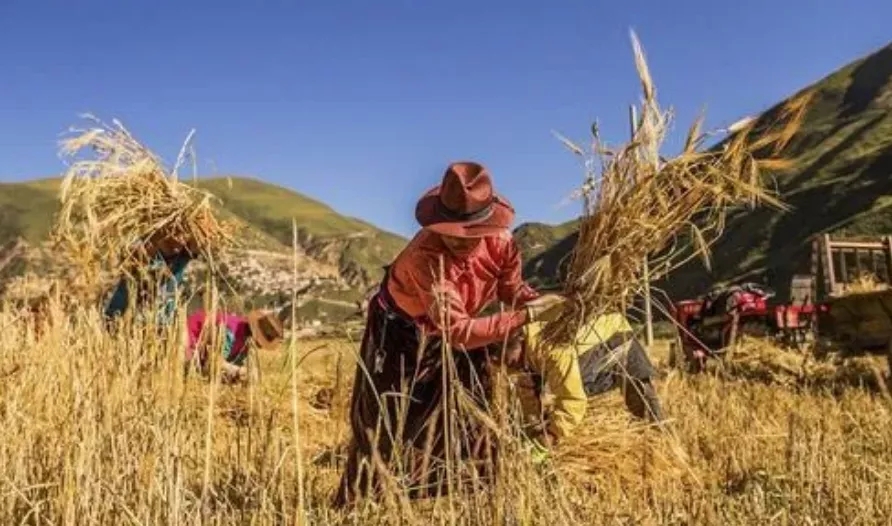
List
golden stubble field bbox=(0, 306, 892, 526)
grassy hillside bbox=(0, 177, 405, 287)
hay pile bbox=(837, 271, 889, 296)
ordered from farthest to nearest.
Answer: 1. grassy hillside bbox=(0, 177, 405, 287)
2. hay pile bbox=(837, 271, 889, 296)
3. golden stubble field bbox=(0, 306, 892, 526)

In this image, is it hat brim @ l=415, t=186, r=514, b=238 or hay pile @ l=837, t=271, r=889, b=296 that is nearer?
hat brim @ l=415, t=186, r=514, b=238

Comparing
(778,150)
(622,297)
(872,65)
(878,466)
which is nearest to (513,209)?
(622,297)

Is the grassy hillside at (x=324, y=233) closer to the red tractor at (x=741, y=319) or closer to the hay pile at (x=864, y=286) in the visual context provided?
the red tractor at (x=741, y=319)

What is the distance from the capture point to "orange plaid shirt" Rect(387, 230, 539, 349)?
313cm

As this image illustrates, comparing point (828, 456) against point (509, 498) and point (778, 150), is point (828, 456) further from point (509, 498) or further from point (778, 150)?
point (509, 498)

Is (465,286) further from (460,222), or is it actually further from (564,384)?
(564,384)

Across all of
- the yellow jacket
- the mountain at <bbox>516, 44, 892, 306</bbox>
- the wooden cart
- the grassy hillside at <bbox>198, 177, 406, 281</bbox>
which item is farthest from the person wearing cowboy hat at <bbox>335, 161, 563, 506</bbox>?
the grassy hillside at <bbox>198, 177, 406, 281</bbox>

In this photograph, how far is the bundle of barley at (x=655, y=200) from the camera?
2766 millimetres

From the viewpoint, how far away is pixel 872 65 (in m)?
120

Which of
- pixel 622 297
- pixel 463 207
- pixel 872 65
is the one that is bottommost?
pixel 622 297

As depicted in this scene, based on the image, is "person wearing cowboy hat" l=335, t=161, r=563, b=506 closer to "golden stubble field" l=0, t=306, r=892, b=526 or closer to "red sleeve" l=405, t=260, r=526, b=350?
"red sleeve" l=405, t=260, r=526, b=350

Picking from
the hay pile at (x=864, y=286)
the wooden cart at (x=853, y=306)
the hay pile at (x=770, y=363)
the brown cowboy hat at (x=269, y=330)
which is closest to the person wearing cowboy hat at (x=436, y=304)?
the brown cowboy hat at (x=269, y=330)

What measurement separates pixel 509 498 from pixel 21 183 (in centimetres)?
18498

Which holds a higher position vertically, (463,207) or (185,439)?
(463,207)
